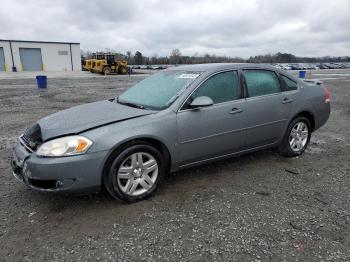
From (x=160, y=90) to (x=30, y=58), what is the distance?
153 ft

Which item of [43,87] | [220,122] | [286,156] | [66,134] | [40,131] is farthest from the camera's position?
[43,87]

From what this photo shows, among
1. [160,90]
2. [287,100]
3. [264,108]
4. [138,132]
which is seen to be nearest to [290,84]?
[287,100]

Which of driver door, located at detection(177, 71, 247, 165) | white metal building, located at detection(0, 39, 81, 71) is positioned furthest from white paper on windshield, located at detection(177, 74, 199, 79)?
white metal building, located at detection(0, 39, 81, 71)

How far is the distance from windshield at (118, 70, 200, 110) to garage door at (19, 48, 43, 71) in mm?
45646

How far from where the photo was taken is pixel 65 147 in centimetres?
299

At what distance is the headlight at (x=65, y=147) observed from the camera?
298cm

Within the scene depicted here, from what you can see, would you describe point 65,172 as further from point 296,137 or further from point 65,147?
point 296,137

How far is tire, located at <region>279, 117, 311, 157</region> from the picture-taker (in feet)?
15.4

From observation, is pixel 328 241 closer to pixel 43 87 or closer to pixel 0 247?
pixel 0 247

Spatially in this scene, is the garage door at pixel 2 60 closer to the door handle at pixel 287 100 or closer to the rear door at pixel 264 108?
the rear door at pixel 264 108

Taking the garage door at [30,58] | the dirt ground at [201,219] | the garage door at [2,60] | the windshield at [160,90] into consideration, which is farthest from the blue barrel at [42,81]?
the garage door at [30,58]

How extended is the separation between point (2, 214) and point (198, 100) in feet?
8.19

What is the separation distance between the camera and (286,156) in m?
4.86

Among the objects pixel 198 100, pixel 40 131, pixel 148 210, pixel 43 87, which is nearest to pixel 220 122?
pixel 198 100
